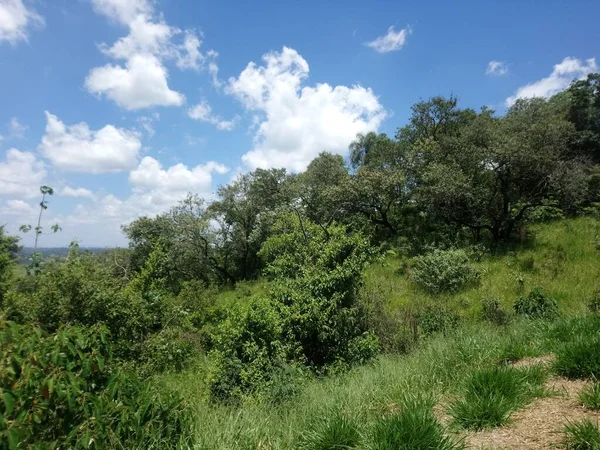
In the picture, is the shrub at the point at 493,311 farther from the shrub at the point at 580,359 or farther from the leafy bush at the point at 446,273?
the shrub at the point at 580,359

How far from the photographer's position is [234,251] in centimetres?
2772

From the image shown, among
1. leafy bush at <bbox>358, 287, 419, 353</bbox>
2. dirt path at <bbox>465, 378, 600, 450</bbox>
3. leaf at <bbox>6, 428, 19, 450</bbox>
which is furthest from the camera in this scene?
leafy bush at <bbox>358, 287, 419, 353</bbox>

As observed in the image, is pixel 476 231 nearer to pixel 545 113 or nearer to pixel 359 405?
pixel 545 113

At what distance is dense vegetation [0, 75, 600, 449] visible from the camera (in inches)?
113

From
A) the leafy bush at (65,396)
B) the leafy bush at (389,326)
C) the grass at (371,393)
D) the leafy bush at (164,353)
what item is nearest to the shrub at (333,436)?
the grass at (371,393)

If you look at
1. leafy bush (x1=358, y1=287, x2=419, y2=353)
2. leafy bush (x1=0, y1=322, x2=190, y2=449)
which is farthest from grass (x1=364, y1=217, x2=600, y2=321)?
leafy bush (x1=0, y1=322, x2=190, y2=449)

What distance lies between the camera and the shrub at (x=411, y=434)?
2.87 meters

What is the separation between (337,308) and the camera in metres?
9.16

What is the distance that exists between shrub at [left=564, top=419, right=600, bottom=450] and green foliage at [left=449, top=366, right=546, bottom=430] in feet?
1.84

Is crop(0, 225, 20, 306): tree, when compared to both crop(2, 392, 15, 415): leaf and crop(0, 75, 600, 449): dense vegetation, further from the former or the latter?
crop(2, 392, 15, 415): leaf

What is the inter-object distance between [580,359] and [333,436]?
10.0 feet

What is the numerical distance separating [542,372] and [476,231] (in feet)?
52.6

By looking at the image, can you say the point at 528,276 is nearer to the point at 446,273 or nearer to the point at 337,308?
the point at 446,273

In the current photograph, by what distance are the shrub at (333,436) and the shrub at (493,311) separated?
8.34 metres
